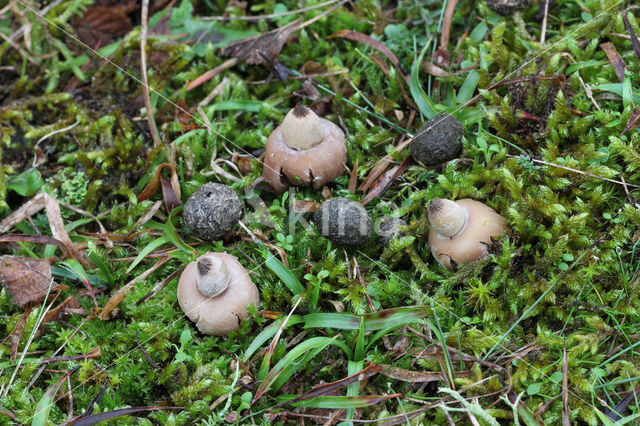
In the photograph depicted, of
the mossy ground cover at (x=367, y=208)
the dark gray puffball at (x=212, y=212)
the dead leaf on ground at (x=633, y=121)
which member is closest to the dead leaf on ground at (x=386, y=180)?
the mossy ground cover at (x=367, y=208)

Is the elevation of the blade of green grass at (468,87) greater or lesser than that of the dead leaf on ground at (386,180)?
greater

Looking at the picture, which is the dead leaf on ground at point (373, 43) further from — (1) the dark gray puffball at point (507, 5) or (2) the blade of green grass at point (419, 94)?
(1) the dark gray puffball at point (507, 5)

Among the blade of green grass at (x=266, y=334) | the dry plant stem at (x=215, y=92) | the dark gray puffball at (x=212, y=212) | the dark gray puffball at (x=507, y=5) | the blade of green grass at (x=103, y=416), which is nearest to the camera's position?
the blade of green grass at (x=103, y=416)

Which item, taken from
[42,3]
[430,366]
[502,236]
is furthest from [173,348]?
[42,3]

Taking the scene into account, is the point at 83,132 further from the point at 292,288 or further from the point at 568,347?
the point at 568,347

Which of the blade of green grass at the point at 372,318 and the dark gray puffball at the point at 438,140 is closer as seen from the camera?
the blade of green grass at the point at 372,318

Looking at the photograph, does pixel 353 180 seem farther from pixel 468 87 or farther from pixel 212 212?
pixel 468 87

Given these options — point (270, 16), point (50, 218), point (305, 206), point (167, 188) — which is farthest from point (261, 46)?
point (50, 218)
